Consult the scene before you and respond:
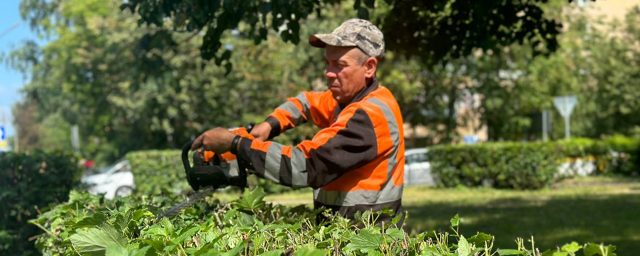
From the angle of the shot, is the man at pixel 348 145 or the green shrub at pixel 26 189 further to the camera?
the green shrub at pixel 26 189

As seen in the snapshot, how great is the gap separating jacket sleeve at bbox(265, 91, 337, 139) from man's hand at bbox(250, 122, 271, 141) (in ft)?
0.10

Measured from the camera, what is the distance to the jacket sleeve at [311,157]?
3.04m

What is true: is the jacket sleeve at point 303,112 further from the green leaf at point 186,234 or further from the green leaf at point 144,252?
the green leaf at point 144,252

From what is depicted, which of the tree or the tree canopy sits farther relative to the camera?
the tree canopy

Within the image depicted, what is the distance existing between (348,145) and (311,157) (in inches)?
6.0

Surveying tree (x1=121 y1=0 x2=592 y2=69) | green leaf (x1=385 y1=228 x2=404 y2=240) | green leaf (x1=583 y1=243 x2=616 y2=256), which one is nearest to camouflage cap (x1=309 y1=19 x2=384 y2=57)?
green leaf (x1=385 y1=228 x2=404 y2=240)

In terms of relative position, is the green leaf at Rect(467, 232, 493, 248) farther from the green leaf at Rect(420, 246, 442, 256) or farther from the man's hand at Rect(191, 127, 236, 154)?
the man's hand at Rect(191, 127, 236, 154)

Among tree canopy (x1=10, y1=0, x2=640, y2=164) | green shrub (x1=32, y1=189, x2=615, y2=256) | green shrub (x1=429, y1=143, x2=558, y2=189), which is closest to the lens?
green shrub (x1=32, y1=189, x2=615, y2=256)

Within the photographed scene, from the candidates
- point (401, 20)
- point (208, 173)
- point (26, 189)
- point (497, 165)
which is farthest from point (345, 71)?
point (497, 165)

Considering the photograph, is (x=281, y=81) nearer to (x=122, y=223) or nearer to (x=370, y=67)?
(x=370, y=67)

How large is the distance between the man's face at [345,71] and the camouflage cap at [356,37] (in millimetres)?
39

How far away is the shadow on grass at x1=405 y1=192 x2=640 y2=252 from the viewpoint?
A: 9562 mm

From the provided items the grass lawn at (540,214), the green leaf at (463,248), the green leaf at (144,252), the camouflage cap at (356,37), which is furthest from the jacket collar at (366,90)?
the grass lawn at (540,214)

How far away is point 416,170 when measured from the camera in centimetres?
2812
